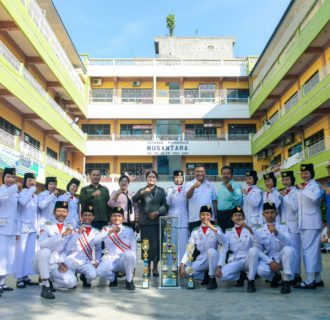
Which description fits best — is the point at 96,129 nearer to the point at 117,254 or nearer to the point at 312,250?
the point at 117,254

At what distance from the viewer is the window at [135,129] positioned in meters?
30.9

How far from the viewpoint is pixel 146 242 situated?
6223mm

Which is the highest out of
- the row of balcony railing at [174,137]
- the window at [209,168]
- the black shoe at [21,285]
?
the row of balcony railing at [174,137]

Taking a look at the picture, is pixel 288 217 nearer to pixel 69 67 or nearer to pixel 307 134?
pixel 307 134

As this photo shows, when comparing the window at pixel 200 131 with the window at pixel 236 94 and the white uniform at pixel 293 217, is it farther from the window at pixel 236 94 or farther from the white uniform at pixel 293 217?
the white uniform at pixel 293 217

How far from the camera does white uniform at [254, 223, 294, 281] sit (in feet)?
18.8

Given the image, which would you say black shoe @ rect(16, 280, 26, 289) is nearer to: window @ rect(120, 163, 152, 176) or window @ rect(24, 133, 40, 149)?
window @ rect(24, 133, 40, 149)

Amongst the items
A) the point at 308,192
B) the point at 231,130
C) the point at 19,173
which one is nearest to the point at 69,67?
the point at 19,173

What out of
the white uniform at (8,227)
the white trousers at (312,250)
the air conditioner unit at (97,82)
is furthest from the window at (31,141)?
the white trousers at (312,250)

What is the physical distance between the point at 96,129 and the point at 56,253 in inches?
1016

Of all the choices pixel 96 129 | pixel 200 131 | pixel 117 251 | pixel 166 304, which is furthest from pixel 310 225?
pixel 96 129

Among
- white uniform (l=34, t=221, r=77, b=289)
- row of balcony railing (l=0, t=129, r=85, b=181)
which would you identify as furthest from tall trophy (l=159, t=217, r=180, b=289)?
row of balcony railing (l=0, t=129, r=85, b=181)

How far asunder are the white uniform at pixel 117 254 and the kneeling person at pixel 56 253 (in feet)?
1.60

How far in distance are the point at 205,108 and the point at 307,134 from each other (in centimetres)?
950
